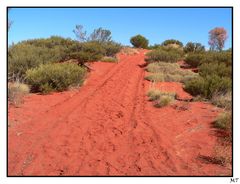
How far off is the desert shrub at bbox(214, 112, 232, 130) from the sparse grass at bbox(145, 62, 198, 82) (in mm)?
6486

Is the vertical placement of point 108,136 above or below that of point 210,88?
below

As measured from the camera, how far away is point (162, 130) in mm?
7902

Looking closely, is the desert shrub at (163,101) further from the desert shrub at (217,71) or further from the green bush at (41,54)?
the green bush at (41,54)

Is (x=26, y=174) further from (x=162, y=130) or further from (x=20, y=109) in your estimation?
(x=20, y=109)

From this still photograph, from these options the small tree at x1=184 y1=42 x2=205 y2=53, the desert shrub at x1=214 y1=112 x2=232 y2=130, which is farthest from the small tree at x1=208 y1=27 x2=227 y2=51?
the desert shrub at x1=214 y1=112 x2=232 y2=130

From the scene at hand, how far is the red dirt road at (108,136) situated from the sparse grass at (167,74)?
3.51 meters

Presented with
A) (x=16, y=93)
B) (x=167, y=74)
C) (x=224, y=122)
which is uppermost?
(x=167, y=74)

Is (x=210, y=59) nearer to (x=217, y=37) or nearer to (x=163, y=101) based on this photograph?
(x=163, y=101)

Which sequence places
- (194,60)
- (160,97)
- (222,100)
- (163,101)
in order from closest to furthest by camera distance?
(222,100)
(163,101)
(160,97)
(194,60)

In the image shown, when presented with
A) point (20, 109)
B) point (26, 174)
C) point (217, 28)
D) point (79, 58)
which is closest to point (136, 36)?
point (217, 28)

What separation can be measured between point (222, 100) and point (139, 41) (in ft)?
121

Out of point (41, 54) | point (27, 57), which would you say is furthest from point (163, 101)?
point (41, 54)

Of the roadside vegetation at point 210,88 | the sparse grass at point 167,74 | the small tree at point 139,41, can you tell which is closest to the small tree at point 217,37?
the small tree at point 139,41

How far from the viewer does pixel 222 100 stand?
9898mm
